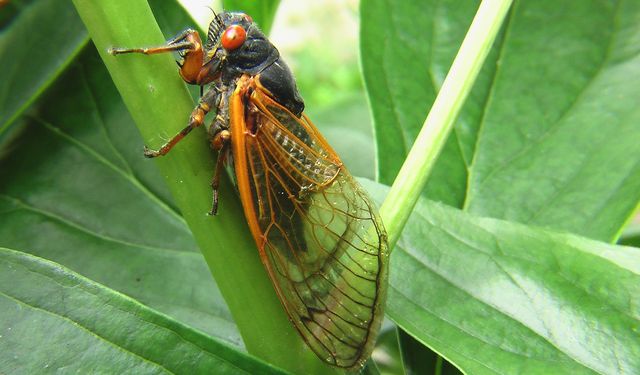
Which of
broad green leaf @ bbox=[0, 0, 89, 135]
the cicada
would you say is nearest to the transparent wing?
the cicada

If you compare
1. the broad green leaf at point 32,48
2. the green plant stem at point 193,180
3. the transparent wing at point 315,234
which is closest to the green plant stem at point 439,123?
the transparent wing at point 315,234

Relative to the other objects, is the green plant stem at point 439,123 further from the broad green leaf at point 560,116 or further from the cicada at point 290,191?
the broad green leaf at point 560,116

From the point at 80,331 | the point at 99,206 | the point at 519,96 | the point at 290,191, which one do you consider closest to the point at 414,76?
the point at 519,96

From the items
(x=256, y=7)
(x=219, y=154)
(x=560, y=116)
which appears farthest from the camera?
(x=256, y=7)

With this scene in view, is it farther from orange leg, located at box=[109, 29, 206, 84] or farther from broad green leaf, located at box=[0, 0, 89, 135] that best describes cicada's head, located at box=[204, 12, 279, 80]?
broad green leaf, located at box=[0, 0, 89, 135]

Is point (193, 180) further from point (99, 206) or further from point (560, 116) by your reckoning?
point (560, 116)

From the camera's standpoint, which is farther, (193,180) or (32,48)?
(32,48)
